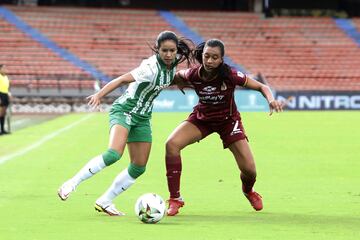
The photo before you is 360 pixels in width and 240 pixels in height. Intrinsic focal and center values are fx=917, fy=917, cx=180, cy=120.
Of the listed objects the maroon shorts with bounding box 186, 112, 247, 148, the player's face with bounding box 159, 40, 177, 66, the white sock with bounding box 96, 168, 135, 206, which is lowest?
the white sock with bounding box 96, 168, 135, 206

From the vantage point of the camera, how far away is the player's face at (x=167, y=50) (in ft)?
31.9

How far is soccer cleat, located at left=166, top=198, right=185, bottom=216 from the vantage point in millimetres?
10039

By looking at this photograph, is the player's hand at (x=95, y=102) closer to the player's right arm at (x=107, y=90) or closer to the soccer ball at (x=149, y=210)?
the player's right arm at (x=107, y=90)

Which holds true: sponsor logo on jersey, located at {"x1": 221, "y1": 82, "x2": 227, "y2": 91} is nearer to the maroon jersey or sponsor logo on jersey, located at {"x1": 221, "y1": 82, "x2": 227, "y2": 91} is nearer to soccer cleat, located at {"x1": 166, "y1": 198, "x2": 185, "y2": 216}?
the maroon jersey

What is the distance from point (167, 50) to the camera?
9727mm

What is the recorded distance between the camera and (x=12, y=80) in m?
45.7

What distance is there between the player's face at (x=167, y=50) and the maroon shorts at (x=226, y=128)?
1056 mm

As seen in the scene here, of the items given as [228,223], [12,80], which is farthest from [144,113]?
[12,80]

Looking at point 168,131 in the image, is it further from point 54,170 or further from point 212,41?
point 212,41

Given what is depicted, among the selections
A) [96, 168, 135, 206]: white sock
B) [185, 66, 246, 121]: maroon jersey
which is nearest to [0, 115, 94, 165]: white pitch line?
[96, 168, 135, 206]: white sock

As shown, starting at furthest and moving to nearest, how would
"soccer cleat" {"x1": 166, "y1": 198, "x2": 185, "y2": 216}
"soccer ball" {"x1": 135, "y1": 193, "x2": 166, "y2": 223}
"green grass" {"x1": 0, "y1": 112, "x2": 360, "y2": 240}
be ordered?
"soccer cleat" {"x1": 166, "y1": 198, "x2": 185, "y2": 216} < "soccer ball" {"x1": 135, "y1": 193, "x2": 166, "y2": 223} < "green grass" {"x1": 0, "y1": 112, "x2": 360, "y2": 240}

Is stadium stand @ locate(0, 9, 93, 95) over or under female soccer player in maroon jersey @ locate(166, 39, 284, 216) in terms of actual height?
under

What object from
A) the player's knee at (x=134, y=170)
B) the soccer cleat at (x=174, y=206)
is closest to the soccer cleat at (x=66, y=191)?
the player's knee at (x=134, y=170)

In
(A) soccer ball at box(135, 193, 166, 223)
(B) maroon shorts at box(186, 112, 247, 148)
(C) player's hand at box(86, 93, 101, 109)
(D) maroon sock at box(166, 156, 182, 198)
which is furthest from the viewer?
(B) maroon shorts at box(186, 112, 247, 148)
